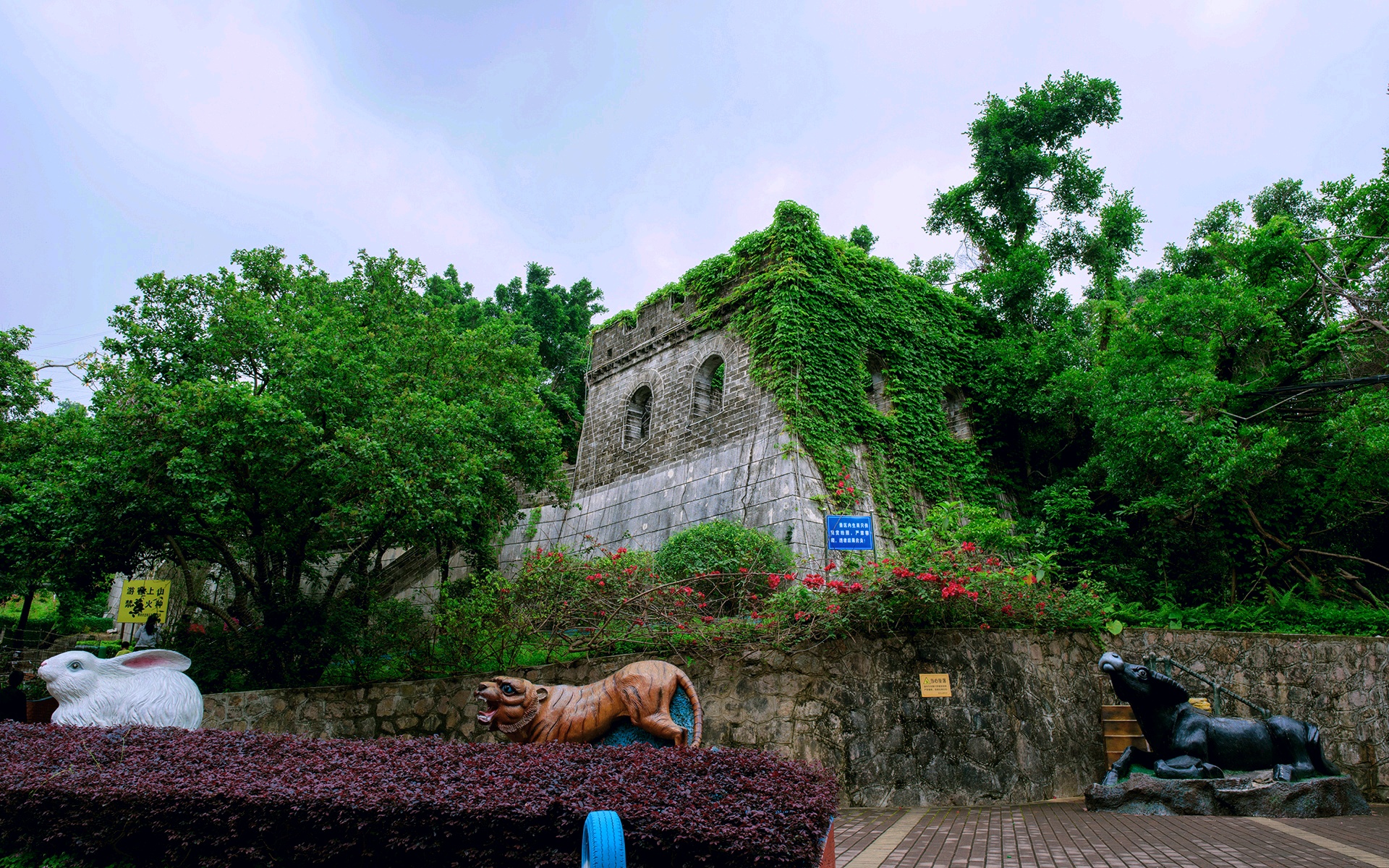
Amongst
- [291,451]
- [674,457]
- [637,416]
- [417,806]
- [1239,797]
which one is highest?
[637,416]

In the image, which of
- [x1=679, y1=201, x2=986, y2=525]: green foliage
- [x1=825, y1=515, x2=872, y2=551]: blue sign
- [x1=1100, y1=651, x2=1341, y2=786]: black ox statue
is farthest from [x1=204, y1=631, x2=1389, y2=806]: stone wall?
[x1=679, y1=201, x2=986, y2=525]: green foliage

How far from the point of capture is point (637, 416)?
15297 mm

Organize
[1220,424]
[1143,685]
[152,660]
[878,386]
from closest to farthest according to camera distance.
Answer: [152,660], [1143,685], [1220,424], [878,386]

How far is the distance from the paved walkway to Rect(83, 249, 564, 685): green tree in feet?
18.0

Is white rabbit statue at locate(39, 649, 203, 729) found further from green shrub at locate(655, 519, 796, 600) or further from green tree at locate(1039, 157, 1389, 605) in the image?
green tree at locate(1039, 157, 1389, 605)

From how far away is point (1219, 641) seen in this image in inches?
337

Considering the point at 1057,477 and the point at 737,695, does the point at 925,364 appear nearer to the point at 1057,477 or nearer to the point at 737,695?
the point at 1057,477

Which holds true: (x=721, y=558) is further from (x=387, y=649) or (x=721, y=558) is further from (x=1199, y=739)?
(x=1199, y=739)

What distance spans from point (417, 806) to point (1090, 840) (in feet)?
14.6

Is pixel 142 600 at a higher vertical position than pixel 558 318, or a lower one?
lower

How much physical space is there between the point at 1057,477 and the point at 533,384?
9.29m

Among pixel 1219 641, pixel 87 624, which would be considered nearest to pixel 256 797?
pixel 1219 641

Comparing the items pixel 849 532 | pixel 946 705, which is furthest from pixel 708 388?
pixel 946 705

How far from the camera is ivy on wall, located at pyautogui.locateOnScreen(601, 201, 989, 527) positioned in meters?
12.3
